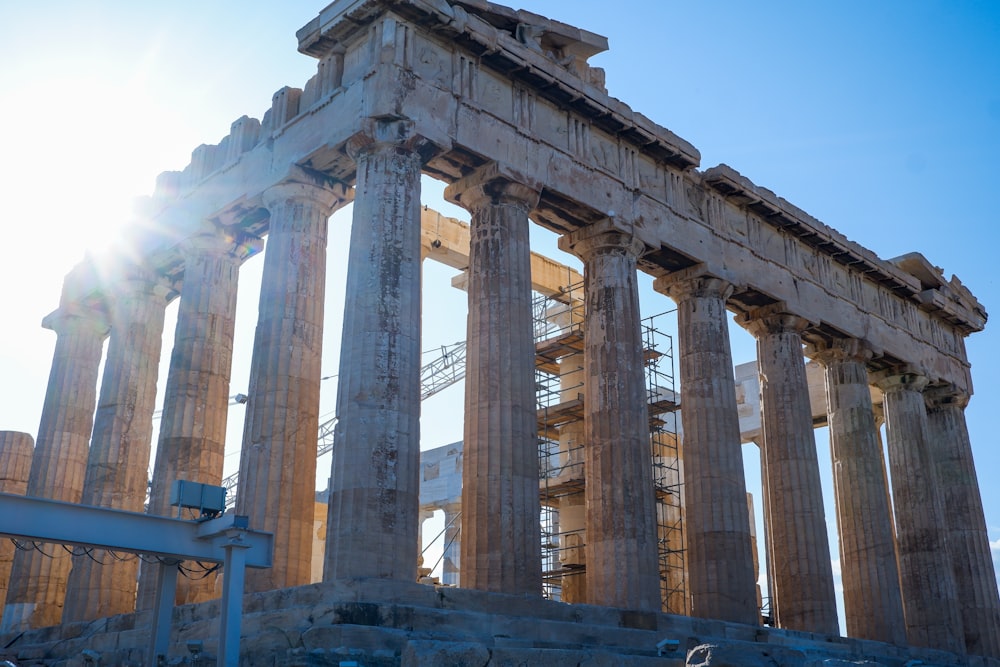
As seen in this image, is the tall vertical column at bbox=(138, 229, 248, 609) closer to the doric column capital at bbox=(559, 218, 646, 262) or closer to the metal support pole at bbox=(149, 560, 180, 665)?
the metal support pole at bbox=(149, 560, 180, 665)

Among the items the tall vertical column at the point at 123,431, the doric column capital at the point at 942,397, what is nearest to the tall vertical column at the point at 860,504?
the doric column capital at the point at 942,397

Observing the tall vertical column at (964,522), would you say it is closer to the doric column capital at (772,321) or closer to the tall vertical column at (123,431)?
the doric column capital at (772,321)

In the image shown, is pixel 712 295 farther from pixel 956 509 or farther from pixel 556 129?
pixel 956 509

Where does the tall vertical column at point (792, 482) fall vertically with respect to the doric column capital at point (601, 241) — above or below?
below

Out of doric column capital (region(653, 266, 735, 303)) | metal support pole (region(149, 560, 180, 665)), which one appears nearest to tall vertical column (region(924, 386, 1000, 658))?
doric column capital (region(653, 266, 735, 303))

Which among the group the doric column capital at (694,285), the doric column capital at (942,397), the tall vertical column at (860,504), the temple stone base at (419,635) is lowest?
the temple stone base at (419,635)

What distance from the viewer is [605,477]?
26297 mm

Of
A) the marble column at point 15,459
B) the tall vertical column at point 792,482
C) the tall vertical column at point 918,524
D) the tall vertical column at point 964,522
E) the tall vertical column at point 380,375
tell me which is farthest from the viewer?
the tall vertical column at point 964,522

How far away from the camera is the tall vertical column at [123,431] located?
2858cm

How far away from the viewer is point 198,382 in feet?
91.5

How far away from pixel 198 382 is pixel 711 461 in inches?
552

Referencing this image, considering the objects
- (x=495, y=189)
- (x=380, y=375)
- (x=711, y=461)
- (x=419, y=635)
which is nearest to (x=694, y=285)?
(x=711, y=461)

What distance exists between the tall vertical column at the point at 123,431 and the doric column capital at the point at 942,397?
94.8 ft

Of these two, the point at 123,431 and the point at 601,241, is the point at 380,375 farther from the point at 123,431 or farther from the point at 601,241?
the point at 123,431
